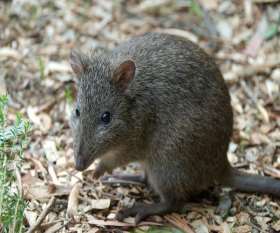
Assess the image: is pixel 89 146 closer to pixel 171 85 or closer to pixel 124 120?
pixel 124 120

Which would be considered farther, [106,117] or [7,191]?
[106,117]

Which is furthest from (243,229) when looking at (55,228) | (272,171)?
(55,228)

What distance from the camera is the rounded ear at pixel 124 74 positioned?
225 inches

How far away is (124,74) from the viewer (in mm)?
5824

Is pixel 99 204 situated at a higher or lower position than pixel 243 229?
higher

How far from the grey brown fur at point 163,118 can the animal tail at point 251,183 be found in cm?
1

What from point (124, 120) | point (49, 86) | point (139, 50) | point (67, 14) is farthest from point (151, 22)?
point (124, 120)

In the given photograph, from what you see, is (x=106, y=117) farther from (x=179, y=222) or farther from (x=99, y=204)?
(x=179, y=222)

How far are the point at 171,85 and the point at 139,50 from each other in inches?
21.5

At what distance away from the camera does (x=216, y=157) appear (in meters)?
6.06

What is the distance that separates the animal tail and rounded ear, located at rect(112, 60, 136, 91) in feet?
4.91

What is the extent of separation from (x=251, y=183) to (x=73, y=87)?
2.71 meters

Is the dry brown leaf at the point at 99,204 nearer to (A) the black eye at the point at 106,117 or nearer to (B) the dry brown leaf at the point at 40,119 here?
(A) the black eye at the point at 106,117

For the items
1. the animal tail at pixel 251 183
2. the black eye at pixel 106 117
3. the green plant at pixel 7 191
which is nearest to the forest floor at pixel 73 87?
the animal tail at pixel 251 183
